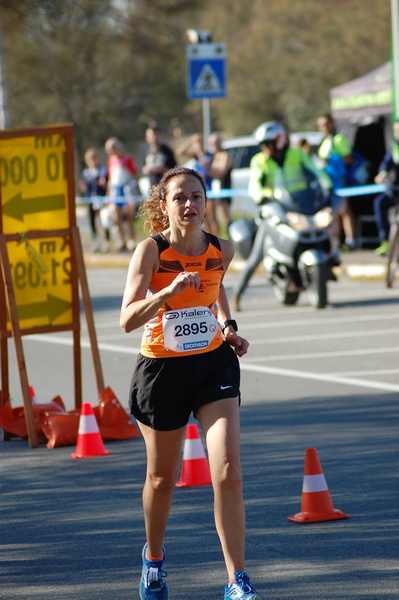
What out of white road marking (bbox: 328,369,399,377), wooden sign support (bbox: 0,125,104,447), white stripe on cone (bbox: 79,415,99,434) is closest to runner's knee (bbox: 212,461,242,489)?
white stripe on cone (bbox: 79,415,99,434)

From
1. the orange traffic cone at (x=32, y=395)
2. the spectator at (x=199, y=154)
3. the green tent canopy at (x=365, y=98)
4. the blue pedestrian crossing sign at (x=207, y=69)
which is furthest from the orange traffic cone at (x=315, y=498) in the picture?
the spectator at (x=199, y=154)

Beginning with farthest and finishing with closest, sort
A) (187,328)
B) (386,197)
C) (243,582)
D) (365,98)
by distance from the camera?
(365,98), (386,197), (187,328), (243,582)

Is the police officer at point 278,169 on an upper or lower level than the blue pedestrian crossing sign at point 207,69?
lower

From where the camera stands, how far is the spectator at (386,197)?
67.6 feet

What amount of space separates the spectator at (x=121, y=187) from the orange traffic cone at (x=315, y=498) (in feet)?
67.1

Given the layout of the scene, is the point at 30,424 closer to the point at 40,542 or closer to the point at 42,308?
the point at 42,308

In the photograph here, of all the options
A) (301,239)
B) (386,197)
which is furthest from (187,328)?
(386,197)

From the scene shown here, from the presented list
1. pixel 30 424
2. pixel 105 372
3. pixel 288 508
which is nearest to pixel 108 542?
pixel 288 508

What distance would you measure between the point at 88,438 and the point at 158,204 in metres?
3.65

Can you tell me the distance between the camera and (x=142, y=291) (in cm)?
611

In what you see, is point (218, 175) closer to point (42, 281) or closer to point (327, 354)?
point (327, 354)

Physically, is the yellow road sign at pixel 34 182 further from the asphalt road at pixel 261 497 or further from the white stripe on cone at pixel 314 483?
the white stripe on cone at pixel 314 483

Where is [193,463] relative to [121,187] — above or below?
below

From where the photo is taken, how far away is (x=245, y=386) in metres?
12.4
